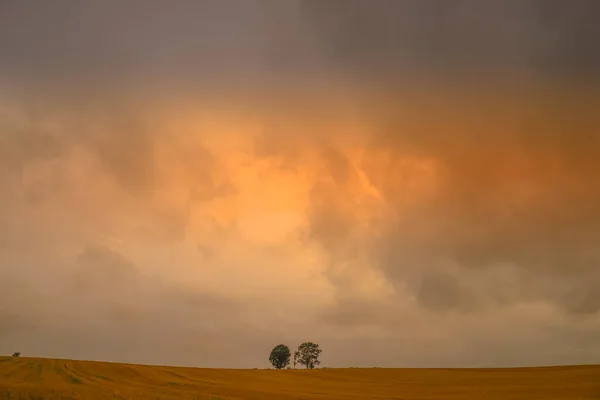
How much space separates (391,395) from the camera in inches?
1759

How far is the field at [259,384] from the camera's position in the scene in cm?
3188

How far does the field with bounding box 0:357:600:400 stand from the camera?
105 feet

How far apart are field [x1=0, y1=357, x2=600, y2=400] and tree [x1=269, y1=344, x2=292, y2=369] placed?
35.6m

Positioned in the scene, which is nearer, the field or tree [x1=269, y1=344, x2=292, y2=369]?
the field

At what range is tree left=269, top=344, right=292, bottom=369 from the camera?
10400cm

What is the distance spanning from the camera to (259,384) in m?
49.2

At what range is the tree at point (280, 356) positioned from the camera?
104m

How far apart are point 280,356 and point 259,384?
5704 centimetres

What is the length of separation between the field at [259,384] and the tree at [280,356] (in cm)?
3558

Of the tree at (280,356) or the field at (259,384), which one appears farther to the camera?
the tree at (280,356)

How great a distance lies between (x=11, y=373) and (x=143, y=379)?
10484 millimetres

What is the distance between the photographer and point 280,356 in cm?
10419

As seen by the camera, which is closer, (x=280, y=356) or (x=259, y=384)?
(x=259, y=384)

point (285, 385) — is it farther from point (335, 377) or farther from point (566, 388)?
point (566, 388)
